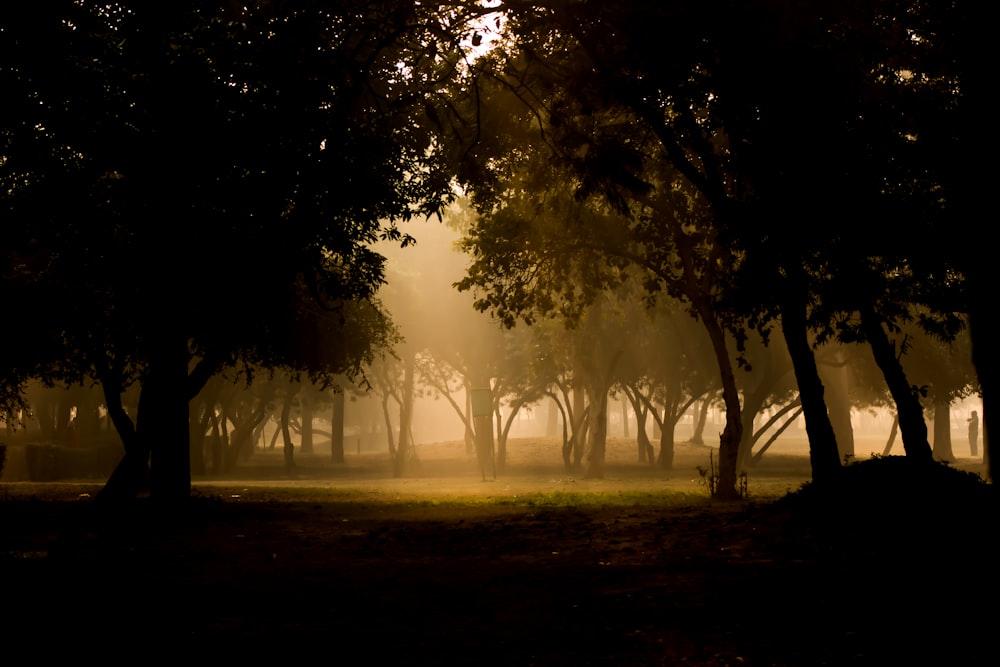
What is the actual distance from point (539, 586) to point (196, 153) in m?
7.66

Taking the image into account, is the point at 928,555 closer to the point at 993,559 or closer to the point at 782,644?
the point at 993,559

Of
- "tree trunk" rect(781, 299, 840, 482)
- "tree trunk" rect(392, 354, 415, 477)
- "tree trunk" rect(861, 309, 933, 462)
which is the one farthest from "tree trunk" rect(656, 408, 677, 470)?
"tree trunk" rect(781, 299, 840, 482)

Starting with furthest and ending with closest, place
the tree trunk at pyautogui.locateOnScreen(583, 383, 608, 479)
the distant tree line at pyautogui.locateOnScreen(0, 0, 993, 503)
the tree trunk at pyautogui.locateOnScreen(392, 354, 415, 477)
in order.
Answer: the tree trunk at pyautogui.locateOnScreen(392, 354, 415, 477) < the tree trunk at pyautogui.locateOnScreen(583, 383, 608, 479) < the distant tree line at pyautogui.locateOnScreen(0, 0, 993, 503)

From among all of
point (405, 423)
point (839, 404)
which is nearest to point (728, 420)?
point (839, 404)

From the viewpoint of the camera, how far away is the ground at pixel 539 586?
6.45 metres

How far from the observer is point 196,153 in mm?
12805

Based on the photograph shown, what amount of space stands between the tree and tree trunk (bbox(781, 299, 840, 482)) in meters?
6.66

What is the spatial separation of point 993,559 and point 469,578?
4.93 metres

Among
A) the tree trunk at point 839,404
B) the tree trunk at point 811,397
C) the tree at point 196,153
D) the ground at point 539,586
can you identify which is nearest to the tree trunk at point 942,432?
the tree trunk at point 839,404

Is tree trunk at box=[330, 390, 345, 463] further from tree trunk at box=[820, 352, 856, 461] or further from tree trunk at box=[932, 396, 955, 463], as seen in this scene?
tree trunk at box=[932, 396, 955, 463]

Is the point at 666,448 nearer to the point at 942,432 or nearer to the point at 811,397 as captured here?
the point at 942,432

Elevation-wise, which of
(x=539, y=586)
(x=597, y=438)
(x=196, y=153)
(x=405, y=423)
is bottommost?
(x=539, y=586)

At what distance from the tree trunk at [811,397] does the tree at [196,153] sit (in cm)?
666

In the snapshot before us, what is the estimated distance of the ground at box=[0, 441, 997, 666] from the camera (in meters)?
6.45
